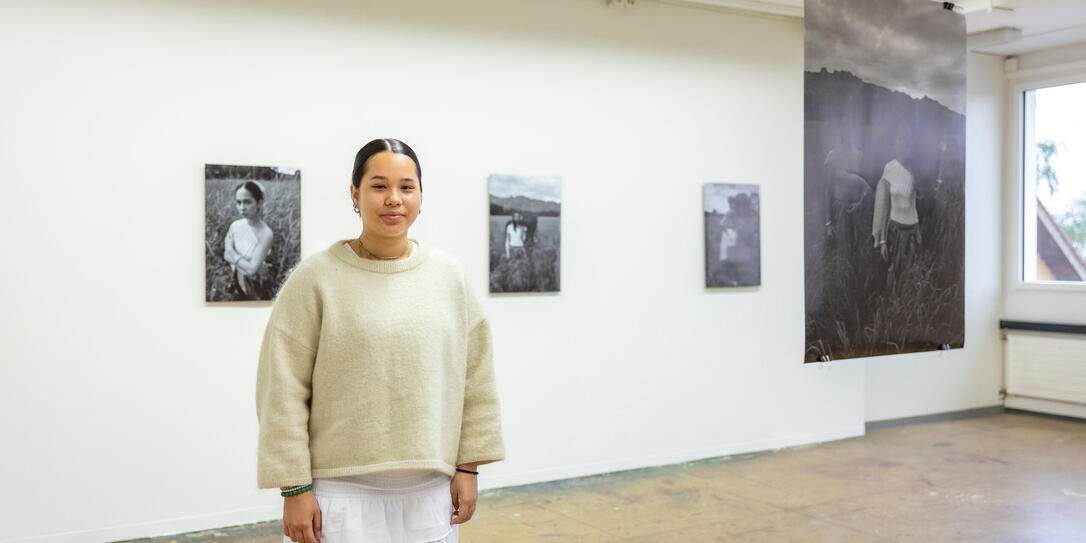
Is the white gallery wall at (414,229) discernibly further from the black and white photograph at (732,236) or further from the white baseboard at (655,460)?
the black and white photograph at (732,236)

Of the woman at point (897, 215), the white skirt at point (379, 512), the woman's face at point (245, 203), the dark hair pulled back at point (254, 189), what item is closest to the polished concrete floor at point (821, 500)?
the woman at point (897, 215)

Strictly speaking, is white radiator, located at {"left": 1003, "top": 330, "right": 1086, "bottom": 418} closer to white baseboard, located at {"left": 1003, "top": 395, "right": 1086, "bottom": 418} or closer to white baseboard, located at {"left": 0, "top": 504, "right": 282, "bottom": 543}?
white baseboard, located at {"left": 1003, "top": 395, "right": 1086, "bottom": 418}

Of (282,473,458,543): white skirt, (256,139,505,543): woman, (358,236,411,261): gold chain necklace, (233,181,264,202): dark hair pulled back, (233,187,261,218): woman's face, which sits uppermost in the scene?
(233,181,264,202): dark hair pulled back

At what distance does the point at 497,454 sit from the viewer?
289 cm

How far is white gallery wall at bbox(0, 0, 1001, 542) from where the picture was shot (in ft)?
19.2

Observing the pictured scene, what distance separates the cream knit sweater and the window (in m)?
9.92

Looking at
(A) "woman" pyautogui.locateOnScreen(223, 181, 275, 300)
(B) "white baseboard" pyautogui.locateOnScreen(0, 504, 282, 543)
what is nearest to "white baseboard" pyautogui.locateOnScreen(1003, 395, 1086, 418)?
(B) "white baseboard" pyautogui.locateOnScreen(0, 504, 282, 543)

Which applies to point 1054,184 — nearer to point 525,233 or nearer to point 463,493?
point 525,233

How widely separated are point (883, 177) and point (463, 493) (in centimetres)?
504

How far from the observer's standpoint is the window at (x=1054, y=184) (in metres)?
10.3

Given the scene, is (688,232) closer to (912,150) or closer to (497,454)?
(912,150)

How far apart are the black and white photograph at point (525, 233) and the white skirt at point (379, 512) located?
458 cm

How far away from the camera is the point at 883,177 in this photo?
6801mm

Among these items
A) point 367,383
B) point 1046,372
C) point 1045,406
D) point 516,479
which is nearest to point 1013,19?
point 1046,372
